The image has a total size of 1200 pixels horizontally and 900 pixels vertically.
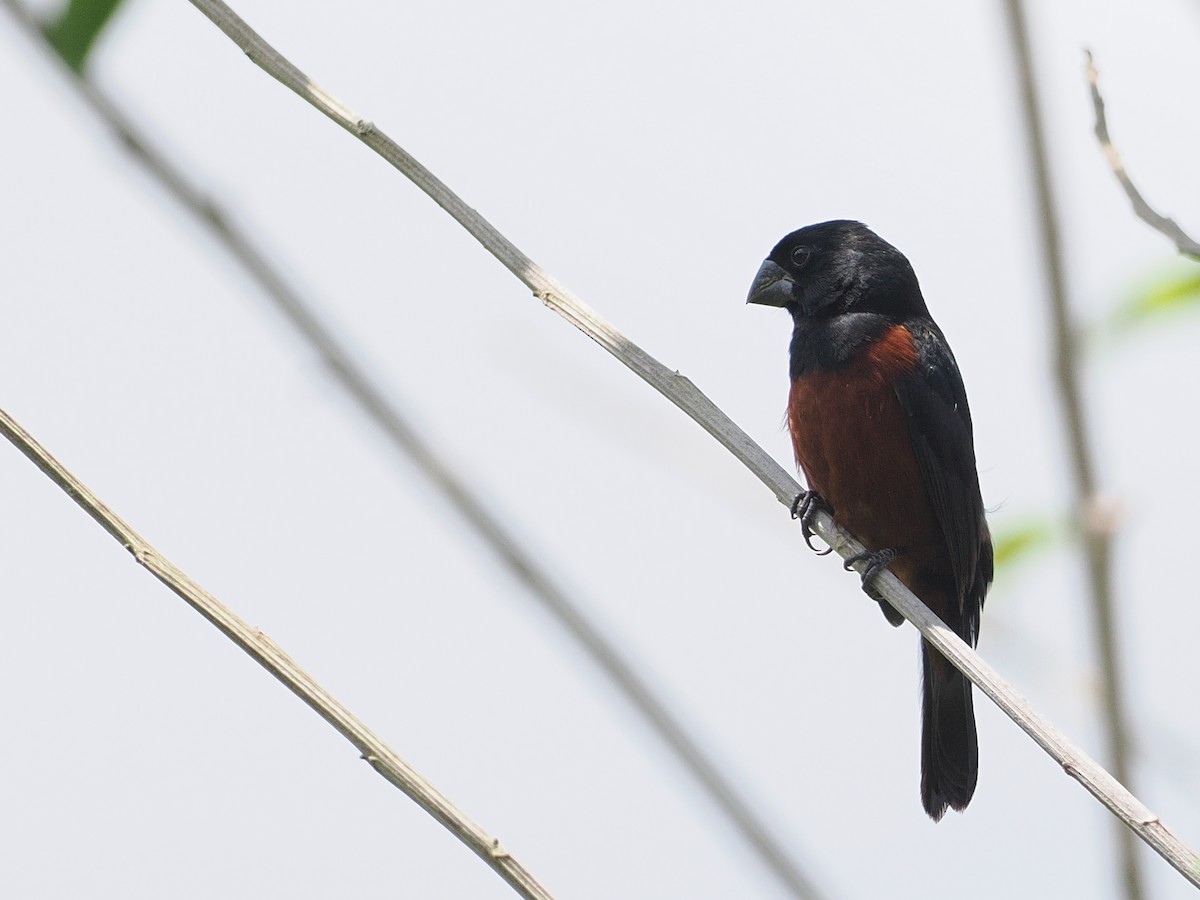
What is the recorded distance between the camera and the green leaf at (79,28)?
1830mm

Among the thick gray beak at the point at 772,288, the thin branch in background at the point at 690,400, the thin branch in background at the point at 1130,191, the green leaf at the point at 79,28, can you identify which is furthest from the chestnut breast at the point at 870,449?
the green leaf at the point at 79,28

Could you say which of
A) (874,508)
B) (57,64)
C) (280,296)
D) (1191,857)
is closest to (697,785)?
(1191,857)

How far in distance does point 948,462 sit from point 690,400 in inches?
78.3

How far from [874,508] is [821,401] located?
1.32 feet

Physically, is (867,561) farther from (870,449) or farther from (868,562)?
(870,449)

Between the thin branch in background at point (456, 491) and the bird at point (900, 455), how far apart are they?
6.79 ft

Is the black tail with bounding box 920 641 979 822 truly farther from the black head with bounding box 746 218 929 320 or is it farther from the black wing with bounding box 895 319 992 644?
the black head with bounding box 746 218 929 320

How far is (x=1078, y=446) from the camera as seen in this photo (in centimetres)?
220

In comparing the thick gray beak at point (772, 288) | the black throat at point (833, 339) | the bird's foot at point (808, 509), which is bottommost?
the bird's foot at point (808, 509)

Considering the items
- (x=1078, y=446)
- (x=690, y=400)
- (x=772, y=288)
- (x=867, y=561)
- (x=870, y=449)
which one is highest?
(x=772, y=288)

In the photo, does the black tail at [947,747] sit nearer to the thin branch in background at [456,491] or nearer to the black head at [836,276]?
the black head at [836,276]

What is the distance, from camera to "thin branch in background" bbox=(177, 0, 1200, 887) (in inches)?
85.1

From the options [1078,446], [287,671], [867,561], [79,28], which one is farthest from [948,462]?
[79,28]

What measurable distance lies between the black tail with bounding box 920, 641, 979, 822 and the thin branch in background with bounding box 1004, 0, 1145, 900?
2.36m
